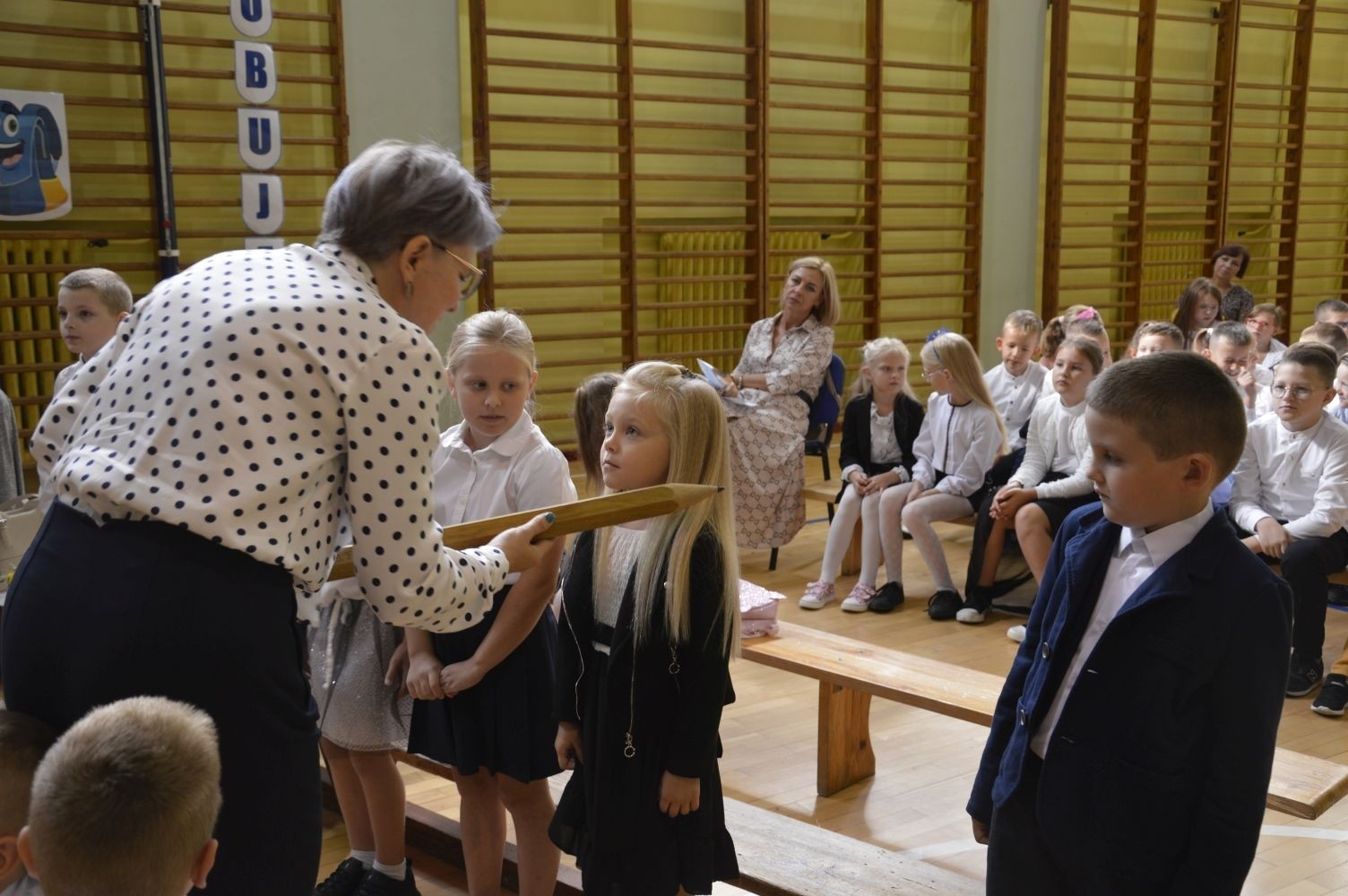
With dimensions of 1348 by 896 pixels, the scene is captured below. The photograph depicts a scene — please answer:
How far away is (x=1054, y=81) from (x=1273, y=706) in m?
7.98

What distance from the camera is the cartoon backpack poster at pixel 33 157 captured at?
514 cm

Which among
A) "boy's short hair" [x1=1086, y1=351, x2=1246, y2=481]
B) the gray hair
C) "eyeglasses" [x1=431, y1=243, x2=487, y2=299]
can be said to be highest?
the gray hair

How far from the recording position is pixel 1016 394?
5578 millimetres

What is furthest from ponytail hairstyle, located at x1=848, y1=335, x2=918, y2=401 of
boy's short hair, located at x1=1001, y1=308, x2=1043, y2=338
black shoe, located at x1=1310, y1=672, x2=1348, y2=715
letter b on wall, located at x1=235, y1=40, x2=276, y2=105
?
letter b on wall, located at x1=235, y1=40, x2=276, y2=105

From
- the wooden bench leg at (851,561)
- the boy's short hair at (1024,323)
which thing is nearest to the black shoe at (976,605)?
the wooden bench leg at (851,561)

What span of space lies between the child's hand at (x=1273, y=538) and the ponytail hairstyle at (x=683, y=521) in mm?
2735

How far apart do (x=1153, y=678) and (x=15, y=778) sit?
1.33 metres

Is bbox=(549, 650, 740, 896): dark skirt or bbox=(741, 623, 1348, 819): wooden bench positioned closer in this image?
bbox=(549, 650, 740, 896): dark skirt

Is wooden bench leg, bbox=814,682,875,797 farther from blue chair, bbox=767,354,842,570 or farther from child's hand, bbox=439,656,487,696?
blue chair, bbox=767,354,842,570

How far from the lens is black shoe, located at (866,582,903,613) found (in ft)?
15.9

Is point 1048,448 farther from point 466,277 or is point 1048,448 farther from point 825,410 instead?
point 466,277

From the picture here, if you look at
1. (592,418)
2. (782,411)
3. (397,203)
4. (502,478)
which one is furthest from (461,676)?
(782,411)

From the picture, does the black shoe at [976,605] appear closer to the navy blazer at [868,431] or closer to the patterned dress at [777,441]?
the navy blazer at [868,431]

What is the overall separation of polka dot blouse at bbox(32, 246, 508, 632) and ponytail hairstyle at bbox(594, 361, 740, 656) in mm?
497
